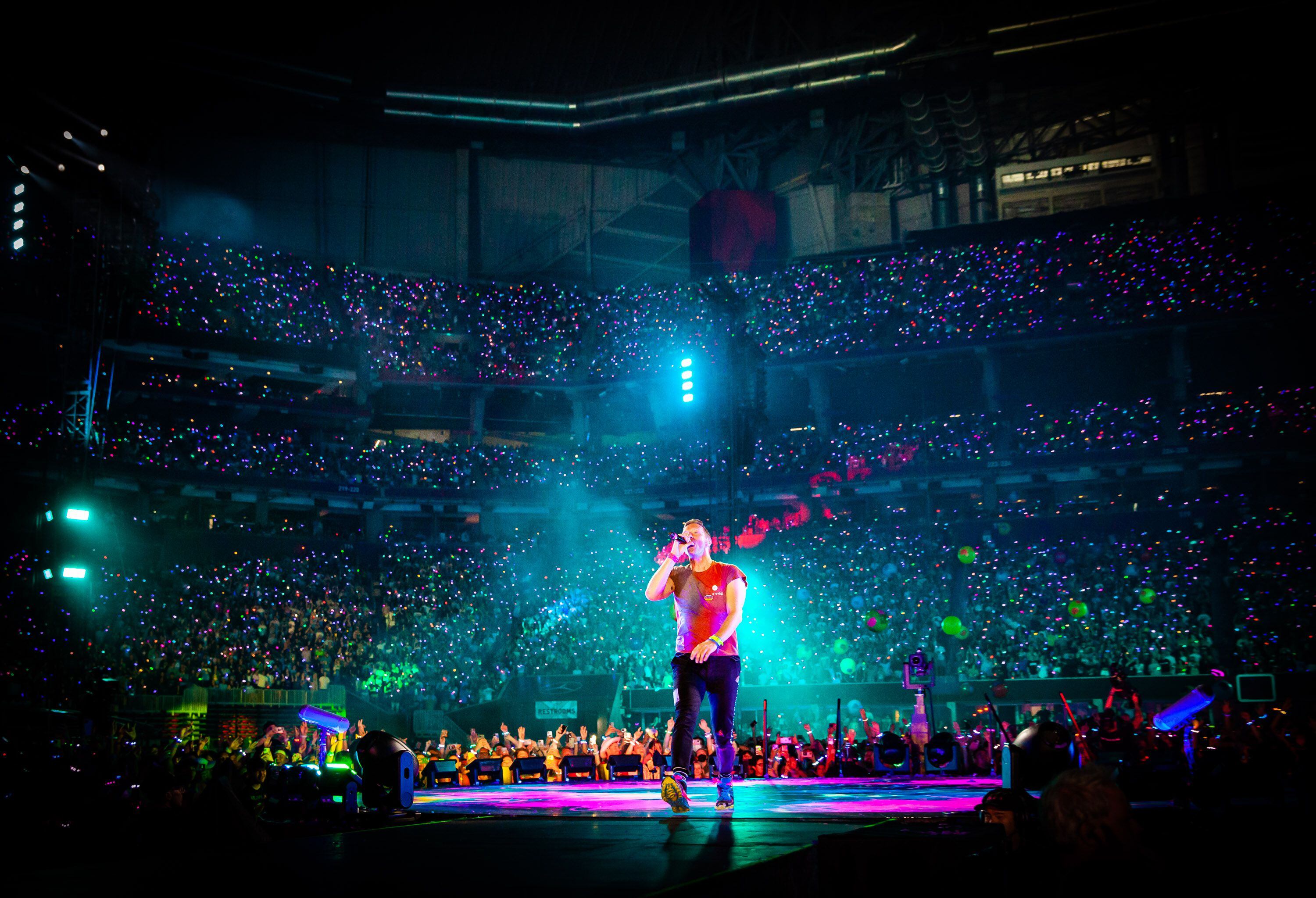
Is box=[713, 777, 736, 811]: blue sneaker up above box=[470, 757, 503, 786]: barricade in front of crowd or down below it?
above

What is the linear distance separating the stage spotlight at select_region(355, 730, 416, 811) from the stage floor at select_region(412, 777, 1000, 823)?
0.26 m

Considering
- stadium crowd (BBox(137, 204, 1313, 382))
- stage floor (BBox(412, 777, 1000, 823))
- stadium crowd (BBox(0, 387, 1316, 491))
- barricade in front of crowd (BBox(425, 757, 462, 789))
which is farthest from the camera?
stadium crowd (BBox(137, 204, 1313, 382))

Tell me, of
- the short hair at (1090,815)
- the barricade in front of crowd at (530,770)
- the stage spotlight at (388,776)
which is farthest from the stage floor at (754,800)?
→ the barricade in front of crowd at (530,770)

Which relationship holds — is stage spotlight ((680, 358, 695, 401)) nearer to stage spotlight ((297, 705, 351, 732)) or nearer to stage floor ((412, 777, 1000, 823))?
stage floor ((412, 777, 1000, 823))

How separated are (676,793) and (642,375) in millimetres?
29744

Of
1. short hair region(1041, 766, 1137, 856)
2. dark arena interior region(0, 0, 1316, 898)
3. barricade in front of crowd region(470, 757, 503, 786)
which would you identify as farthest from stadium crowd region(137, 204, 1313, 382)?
short hair region(1041, 766, 1137, 856)

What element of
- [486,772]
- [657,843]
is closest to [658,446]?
[486,772]

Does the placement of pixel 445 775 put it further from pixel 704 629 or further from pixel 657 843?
pixel 657 843

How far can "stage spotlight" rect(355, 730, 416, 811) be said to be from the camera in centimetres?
693

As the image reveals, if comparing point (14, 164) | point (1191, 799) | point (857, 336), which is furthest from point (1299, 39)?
point (14, 164)

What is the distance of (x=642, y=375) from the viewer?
35188 mm

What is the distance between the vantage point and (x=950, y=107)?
31172 mm

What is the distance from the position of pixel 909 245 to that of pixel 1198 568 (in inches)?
540

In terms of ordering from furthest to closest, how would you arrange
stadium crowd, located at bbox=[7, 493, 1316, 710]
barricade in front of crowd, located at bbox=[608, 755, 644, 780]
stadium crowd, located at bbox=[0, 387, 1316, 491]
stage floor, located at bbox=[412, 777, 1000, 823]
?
1. stadium crowd, located at bbox=[0, 387, 1316, 491]
2. stadium crowd, located at bbox=[7, 493, 1316, 710]
3. barricade in front of crowd, located at bbox=[608, 755, 644, 780]
4. stage floor, located at bbox=[412, 777, 1000, 823]
